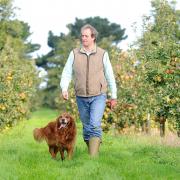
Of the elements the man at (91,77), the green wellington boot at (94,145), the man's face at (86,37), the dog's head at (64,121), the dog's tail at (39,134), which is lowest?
the green wellington boot at (94,145)

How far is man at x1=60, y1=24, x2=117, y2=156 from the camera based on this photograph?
9.96 m

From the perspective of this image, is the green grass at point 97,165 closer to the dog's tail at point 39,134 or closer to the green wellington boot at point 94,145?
the green wellington boot at point 94,145

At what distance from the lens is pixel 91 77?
9.96m

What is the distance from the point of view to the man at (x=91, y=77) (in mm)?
9961

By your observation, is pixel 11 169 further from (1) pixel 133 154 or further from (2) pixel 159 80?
(2) pixel 159 80

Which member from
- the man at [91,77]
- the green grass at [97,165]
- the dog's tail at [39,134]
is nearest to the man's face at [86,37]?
the man at [91,77]

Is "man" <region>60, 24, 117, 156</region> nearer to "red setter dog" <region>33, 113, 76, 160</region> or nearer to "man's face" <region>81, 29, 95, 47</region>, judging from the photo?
"man's face" <region>81, 29, 95, 47</region>

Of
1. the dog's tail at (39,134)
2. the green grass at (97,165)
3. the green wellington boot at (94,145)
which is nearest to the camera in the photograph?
the green grass at (97,165)

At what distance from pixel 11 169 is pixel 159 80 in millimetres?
5179

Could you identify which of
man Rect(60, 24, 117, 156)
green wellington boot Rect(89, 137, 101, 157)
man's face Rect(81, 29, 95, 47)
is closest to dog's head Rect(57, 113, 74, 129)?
man Rect(60, 24, 117, 156)

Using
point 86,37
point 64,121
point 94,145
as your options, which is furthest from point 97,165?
point 86,37

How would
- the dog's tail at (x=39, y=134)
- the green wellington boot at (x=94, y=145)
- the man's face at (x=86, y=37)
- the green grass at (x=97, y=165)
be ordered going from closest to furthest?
the green grass at (x=97, y=165) → the man's face at (x=86, y=37) → the green wellington boot at (x=94, y=145) → the dog's tail at (x=39, y=134)

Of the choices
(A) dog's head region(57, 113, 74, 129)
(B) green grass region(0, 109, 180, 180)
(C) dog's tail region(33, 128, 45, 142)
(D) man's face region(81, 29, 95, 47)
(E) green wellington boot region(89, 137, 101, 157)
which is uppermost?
(D) man's face region(81, 29, 95, 47)

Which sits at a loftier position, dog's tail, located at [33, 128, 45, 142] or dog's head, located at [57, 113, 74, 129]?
dog's head, located at [57, 113, 74, 129]
